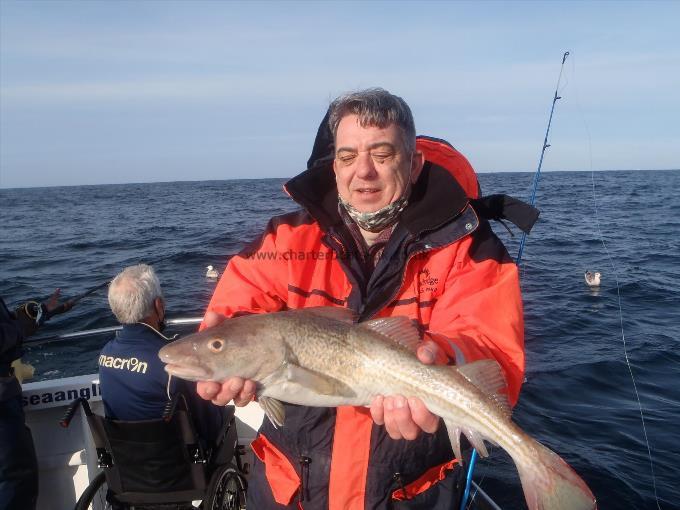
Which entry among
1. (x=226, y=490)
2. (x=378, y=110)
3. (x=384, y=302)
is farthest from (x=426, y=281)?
(x=226, y=490)

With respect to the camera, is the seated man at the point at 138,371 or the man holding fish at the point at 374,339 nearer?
the man holding fish at the point at 374,339

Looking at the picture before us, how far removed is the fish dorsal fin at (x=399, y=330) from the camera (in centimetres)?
294

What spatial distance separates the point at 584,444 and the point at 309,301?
6.14m

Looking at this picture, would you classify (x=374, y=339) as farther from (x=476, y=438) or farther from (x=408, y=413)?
(x=476, y=438)

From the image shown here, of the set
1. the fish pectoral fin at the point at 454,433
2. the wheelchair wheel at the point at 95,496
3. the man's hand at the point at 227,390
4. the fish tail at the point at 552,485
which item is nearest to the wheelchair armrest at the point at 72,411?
the wheelchair wheel at the point at 95,496

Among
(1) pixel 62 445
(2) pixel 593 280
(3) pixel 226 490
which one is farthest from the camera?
(2) pixel 593 280

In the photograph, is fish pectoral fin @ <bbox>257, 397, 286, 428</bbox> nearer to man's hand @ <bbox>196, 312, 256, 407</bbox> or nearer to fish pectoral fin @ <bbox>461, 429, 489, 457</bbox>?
man's hand @ <bbox>196, 312, 256, 407</bbox>

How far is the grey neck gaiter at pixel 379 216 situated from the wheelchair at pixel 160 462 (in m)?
2.07

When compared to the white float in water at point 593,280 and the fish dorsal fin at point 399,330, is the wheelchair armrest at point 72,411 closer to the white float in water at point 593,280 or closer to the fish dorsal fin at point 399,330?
the fish dorsal fin at point 399,330

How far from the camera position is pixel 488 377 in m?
2.79

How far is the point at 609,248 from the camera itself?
21.6 m

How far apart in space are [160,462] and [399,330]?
101 inches

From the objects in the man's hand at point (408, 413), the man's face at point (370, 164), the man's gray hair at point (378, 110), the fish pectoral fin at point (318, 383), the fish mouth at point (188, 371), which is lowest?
the man's hand at point (408, 413)

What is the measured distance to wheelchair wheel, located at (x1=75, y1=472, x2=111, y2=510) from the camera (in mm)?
4668
